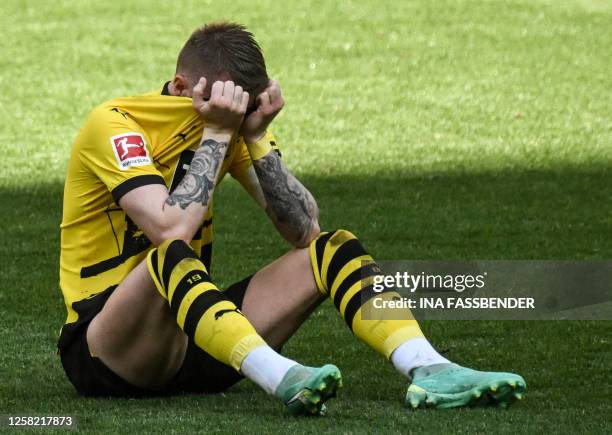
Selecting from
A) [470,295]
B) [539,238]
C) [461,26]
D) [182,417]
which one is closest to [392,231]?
[539,238]

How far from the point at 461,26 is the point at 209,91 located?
36.0 feet

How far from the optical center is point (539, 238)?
819cm

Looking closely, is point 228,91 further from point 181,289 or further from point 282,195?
point 181,289

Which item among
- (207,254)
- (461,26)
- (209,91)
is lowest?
(461,26)

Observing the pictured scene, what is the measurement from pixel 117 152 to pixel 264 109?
542mm

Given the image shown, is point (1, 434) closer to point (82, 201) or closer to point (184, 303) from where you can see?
point (184, 303)

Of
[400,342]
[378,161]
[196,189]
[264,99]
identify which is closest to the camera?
[400,342]

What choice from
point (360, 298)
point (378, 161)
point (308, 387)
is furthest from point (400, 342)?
point (378, 161)

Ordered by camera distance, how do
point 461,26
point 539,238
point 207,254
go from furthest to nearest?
point 461,26 < point 539,238 < point 207,254

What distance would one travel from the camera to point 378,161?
10.9 metres

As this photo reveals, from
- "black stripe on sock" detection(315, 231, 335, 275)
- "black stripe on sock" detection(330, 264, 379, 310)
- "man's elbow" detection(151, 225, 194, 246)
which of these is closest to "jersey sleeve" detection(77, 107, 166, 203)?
"man's elbow" detection(151, 225, 194, 246)

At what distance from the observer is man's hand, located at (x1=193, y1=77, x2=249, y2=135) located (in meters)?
4.74

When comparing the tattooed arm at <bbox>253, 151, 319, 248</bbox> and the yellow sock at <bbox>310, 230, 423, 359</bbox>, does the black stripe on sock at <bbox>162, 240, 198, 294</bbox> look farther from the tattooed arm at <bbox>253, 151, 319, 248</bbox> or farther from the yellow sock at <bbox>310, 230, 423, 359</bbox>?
the tattooed arm at <bbox>253, 151, 319, 248</bbox>

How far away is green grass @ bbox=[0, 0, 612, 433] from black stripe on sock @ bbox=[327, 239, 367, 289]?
0.42 metres
